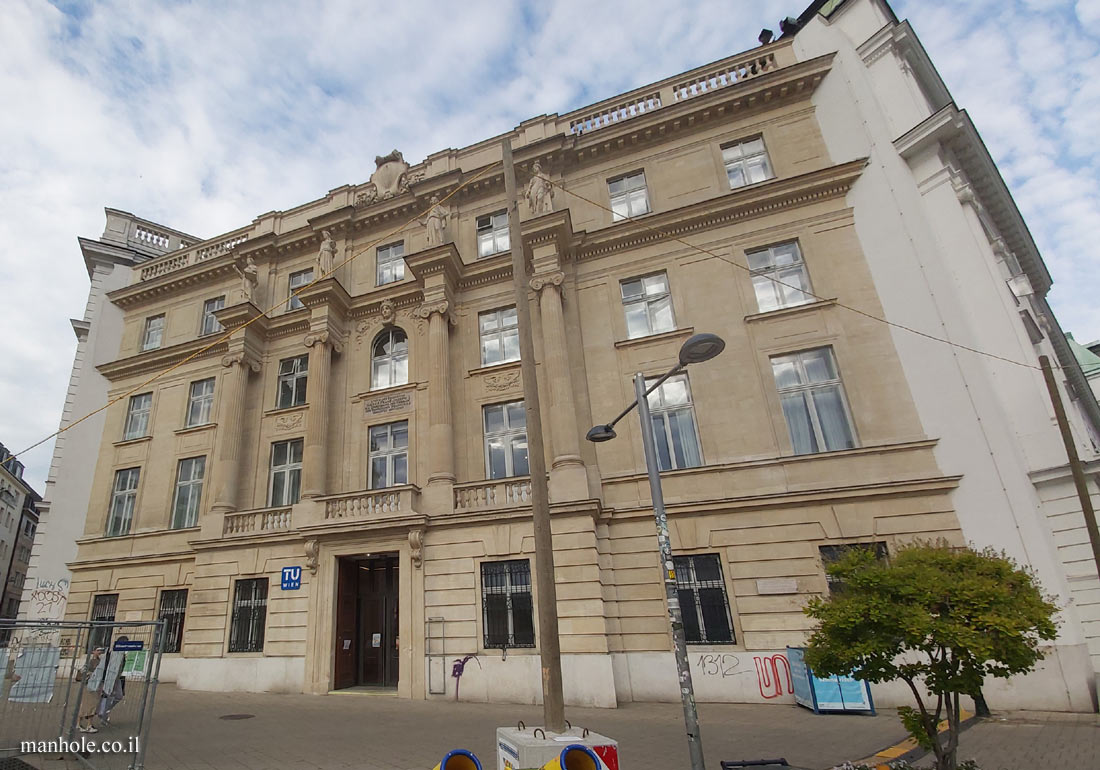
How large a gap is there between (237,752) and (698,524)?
35.0ft

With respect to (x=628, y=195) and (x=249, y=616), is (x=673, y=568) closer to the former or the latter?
(x=628, y=195)

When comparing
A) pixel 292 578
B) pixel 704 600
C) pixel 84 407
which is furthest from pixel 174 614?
pixel 704 600

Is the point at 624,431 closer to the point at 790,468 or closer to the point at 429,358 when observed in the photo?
the point at 790,468

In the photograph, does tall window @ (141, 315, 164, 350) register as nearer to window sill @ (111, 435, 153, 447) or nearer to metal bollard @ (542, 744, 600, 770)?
window sill @ (111, 435, 153, 447)

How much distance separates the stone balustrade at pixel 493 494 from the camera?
14.3 m

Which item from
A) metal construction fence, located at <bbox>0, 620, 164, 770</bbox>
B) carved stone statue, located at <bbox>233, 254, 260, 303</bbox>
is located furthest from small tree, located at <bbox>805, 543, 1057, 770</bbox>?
carved stone statue, located at <bbox>233, 254, 260, 303</bbox>

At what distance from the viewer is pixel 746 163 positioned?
1742 centimetres

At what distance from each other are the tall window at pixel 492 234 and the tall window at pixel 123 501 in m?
16.1

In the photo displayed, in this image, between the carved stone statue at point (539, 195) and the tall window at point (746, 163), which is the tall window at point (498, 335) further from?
the tall window at point (746, 163)

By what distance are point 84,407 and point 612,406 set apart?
23.1 meters

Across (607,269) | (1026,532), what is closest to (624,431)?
(607,269)

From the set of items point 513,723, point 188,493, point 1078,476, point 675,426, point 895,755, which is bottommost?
point 895,755

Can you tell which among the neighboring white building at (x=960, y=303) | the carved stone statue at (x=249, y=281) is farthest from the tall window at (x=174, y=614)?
the neighboring white building at (x=960, y=303)

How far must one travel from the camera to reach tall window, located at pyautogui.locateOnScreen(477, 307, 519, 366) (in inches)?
691
